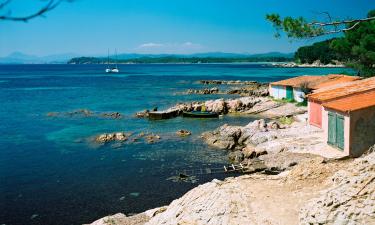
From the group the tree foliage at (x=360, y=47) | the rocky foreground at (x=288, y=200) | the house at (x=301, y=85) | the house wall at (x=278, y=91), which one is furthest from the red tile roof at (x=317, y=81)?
the rocky foreground at (x=288, y=200)

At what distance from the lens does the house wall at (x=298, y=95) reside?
48.6 m

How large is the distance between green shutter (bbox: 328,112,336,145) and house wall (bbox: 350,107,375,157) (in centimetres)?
210

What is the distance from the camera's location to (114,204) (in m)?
21.3

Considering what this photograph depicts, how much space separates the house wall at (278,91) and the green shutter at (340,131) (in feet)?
97.3

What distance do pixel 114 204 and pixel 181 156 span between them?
9.85 meters

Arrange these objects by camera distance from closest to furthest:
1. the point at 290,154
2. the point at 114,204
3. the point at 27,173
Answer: the point at 114,204 → the point at 290,154 → the point at 27,173

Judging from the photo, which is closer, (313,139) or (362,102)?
(362,102)

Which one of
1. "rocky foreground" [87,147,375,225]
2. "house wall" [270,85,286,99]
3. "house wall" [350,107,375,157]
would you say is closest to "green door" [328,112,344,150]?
"house wall" [350,107,375,157]

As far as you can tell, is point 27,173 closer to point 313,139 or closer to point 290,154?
point 290,154

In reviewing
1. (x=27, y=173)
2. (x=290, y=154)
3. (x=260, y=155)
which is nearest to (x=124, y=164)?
(x=27, y=173)

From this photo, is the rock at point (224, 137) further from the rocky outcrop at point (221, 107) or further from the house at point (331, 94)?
the rocky outcrop at point (221, 107)

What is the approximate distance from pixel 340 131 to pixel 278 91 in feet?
105

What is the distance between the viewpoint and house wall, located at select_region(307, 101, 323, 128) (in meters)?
31.2

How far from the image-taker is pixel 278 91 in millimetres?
55594
